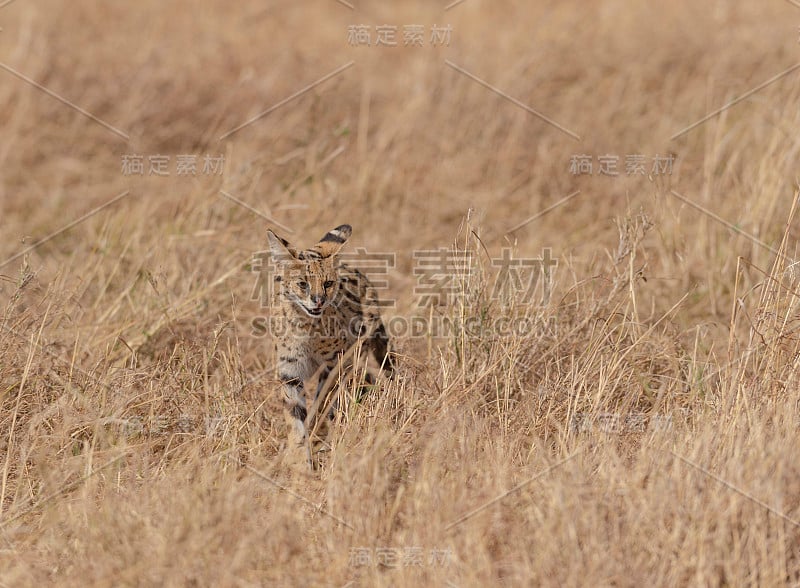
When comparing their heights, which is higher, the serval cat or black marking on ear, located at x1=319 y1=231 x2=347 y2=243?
black marking on ear, located at x1=319 y1=231 x2=347 y2=243

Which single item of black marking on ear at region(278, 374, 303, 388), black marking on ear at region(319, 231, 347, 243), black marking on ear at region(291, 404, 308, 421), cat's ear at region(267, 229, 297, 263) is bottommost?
black marking on ear at region(291, 404, 308, 421)

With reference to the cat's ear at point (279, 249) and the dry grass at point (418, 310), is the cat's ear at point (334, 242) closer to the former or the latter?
the cat's ear at point (279, 249)

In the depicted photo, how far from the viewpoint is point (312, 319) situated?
14.2ft

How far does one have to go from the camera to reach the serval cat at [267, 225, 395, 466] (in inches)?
163

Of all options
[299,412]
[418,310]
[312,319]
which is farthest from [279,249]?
[418,310]

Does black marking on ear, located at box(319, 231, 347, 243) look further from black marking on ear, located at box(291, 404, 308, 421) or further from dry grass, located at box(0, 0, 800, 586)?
black marking on ear, located at box(291, 404, 308, 421)

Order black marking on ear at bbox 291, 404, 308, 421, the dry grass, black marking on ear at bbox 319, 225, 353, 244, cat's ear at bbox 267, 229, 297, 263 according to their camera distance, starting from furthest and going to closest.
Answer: black marking on ear at bbox 319, 225, 353, 244, black marking on ear at bbox 291, 404, 308, 421, cat's ear at bbox 267, 229, 297, 263, the dry grass

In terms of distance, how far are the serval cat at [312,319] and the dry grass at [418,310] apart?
148 mm

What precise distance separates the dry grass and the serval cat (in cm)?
15

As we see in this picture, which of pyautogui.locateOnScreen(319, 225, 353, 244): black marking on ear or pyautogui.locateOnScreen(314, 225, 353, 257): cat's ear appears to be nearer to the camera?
pyautogui.locateOnScreen(314, 225, 353, 257): cat's ear

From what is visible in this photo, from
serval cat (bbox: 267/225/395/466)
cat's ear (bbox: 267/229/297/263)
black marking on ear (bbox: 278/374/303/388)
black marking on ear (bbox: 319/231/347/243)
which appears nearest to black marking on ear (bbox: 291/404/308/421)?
serval cat (bbox: 267/225/395/466)

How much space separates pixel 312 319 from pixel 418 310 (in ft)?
3.57

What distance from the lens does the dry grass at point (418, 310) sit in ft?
10.2

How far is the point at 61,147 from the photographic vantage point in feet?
25.1
